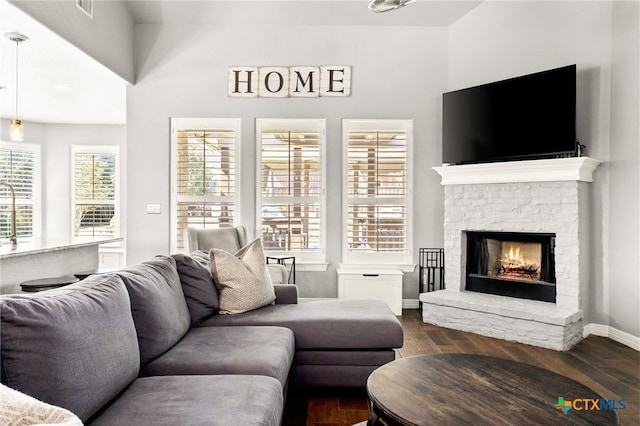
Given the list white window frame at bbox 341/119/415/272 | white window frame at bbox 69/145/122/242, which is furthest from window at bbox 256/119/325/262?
white window frame at bbox 69/145/122/242

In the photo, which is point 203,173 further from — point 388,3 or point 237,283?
point 388,3

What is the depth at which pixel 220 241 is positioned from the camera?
431cm

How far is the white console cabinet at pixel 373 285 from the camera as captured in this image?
460 centimetres

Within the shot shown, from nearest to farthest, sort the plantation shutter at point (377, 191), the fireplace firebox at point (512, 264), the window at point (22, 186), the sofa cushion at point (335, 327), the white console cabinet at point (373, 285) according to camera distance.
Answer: the sofa cushion at point (335, 327) → the fireplace firebox at point (512, 264) → the white console cabinet at point (373, 285) → the plantation shutter at point (377, 191) → the window at point (22, 186)

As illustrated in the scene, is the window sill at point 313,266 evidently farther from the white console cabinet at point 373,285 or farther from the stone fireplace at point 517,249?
the stone fireplace at point 517,249

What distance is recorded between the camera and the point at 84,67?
14.2 ft

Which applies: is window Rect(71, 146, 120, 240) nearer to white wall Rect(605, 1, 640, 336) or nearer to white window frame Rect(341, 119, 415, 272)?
white window frame Rect(341, 119, 415, 272)

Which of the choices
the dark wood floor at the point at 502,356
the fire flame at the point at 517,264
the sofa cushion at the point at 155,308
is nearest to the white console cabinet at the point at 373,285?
the dark wood floor at the point at 502,356

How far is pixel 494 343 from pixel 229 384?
2.78 meters

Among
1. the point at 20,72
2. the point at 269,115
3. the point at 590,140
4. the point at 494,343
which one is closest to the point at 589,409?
the point at 494,343

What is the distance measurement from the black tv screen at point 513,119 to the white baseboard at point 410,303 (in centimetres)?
166

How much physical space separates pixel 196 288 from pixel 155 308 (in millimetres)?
611

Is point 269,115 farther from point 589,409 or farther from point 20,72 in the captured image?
point 589,409

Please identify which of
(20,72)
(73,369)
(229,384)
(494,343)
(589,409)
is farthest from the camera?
(20,72)
